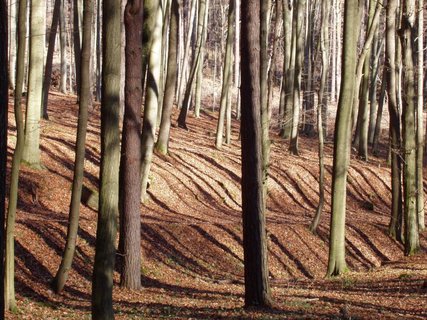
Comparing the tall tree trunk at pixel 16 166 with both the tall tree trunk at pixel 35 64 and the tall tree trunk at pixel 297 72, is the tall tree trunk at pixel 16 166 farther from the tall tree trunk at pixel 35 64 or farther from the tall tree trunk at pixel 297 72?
the tall tree trunk at pixel 297 72

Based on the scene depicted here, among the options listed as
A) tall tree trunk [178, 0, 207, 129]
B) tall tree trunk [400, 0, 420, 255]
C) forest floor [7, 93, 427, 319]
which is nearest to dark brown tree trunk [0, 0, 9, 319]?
forest floor [7, 93, 427, 319]

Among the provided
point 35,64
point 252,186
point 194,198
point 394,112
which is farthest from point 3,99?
point 194,198

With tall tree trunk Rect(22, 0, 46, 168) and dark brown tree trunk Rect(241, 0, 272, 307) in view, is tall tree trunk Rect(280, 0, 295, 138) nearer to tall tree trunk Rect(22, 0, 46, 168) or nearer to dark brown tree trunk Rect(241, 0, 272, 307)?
tall tree trunk Rect(22, 0, 46, 168)

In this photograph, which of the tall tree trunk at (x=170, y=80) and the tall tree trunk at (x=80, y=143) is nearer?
the tall tree trunk at (x=80, y=143)

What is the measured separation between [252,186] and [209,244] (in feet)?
23.2

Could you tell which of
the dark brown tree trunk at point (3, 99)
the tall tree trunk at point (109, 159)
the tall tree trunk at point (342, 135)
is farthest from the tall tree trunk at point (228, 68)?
the dark brown tree trunk at point (3, 99)

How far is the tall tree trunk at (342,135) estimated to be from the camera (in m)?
14.3

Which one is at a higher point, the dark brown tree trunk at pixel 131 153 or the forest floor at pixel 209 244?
the dark brown tree trunk at pixel 131 153

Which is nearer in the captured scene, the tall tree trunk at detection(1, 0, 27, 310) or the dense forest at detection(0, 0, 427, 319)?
the tall tree trunk at detection(1, 0, 27, 310)

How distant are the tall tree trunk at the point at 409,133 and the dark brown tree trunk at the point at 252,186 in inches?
311

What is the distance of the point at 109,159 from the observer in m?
8.80

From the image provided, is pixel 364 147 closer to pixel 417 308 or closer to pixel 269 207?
pixel 269 207

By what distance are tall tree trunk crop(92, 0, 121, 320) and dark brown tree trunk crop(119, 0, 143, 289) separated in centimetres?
256

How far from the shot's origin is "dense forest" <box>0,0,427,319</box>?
32.2ft
